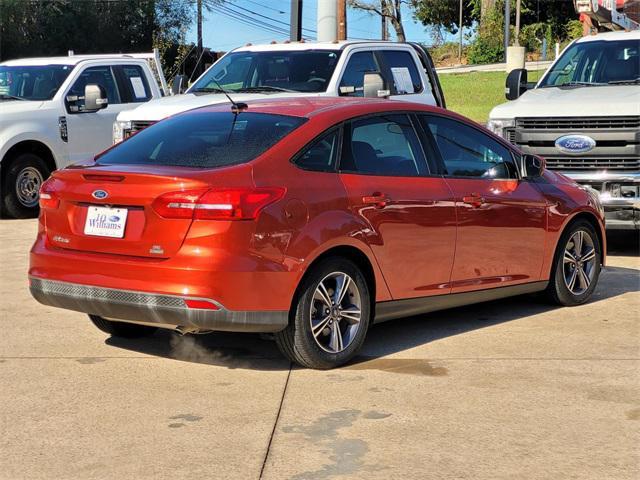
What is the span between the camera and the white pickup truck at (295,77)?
1206cm

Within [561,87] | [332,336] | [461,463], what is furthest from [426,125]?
[561,87]

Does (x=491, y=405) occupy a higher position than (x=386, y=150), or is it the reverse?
(x=386, y=150)

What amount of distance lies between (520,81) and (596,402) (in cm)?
715

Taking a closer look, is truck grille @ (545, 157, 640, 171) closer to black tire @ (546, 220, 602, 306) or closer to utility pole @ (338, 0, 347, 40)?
black tire @ (546, 220, 602, 306)

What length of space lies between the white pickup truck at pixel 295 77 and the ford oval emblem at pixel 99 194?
540cm

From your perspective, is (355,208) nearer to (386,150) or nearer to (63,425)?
(386,150)

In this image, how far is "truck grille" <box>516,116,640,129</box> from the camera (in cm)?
1093

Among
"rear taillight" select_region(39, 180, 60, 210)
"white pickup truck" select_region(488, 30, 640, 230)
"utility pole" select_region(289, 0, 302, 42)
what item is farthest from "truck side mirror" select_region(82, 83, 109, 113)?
"rear taillight" select_region(39, 180, 60, 210)

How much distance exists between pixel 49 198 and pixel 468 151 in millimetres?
2873

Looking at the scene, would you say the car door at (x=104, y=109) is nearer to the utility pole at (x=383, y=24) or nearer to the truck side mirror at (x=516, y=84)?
the truck side mirror at (x=516, y=84)

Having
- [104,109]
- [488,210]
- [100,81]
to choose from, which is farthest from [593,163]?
[100,81]

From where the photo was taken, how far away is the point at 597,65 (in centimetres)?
1239

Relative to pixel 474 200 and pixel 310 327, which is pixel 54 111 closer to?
pixel 474 200

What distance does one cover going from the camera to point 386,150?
714cm
